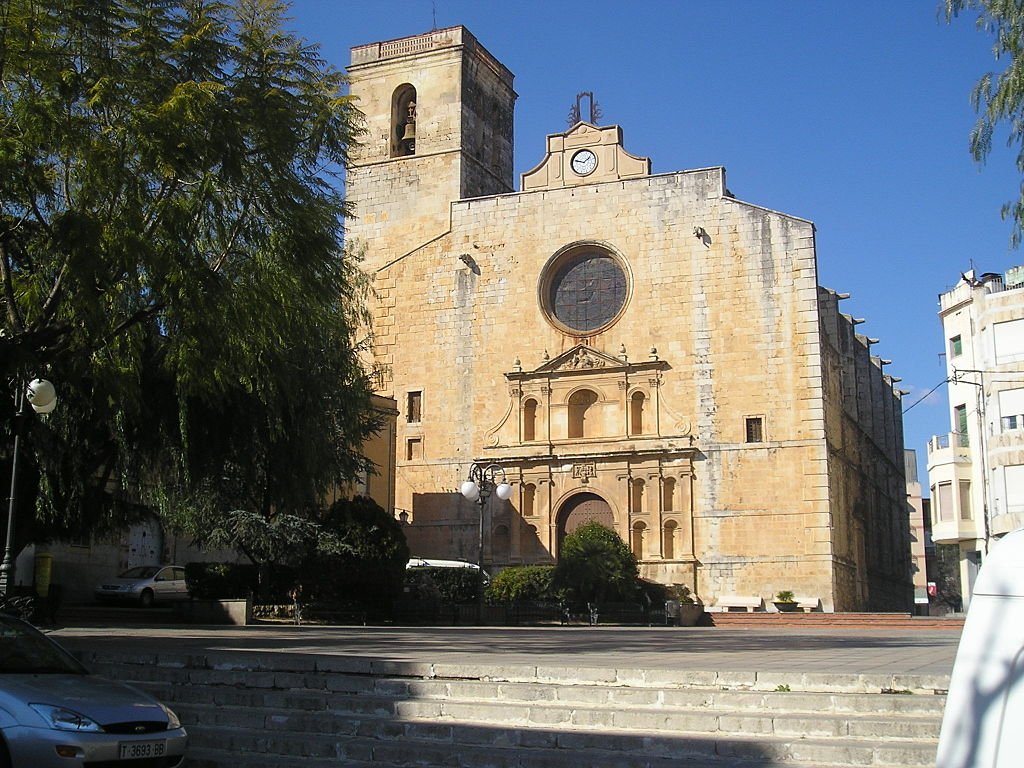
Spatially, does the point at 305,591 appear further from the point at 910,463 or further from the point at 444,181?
the point at 910,463

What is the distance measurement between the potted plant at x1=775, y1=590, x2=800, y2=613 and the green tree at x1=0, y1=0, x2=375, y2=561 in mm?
19499

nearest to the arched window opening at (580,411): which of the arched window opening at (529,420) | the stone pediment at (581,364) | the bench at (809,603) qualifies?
the stone pediment at (581,364)

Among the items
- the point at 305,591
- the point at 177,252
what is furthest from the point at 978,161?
Answer: the point at 305,591

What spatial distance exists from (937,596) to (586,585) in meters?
50.2

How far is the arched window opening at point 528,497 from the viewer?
112ft

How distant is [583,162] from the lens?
3597 cm

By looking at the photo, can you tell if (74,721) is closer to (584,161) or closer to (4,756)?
(4,756)

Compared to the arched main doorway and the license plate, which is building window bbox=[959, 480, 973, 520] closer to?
the arched main doorway

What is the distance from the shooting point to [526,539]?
1339 inches

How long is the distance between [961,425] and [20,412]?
106ft

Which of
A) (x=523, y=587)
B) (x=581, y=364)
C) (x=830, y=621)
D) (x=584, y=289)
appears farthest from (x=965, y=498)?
(x=523, y=587)

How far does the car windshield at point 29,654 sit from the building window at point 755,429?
2645cm

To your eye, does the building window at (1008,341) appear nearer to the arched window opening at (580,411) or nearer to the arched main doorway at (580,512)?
the arched window opening at (580,411)

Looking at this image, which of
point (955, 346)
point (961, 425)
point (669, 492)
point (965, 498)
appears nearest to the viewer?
point (669, 492)
